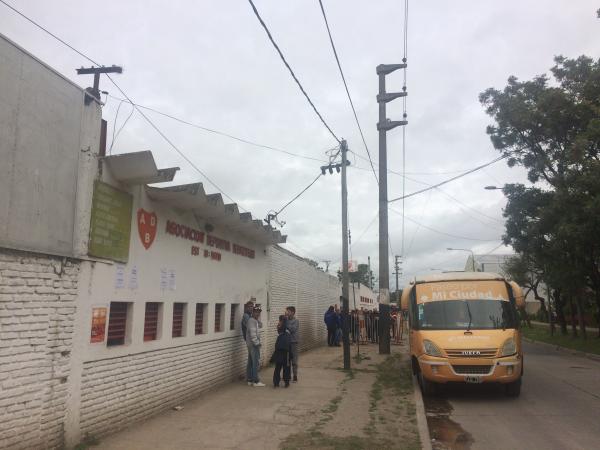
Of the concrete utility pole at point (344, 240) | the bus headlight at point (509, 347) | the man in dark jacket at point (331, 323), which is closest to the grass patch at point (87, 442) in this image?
the bus headlight at point (509, 347)

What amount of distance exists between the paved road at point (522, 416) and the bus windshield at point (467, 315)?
1380mm

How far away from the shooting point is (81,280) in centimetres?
592

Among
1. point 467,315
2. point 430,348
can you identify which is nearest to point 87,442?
point 430,348

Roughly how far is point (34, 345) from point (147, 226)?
2.66m

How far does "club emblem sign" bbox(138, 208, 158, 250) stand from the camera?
7.31 m

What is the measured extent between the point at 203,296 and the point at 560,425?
628 centimetres

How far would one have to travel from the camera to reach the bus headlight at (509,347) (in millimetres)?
9298

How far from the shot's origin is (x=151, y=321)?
7789mm

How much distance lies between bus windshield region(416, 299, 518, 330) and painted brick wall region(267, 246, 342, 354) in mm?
4792

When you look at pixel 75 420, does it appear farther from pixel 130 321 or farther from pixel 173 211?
pixel 173 211

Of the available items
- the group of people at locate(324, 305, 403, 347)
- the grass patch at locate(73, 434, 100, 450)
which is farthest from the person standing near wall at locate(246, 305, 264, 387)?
the group of people at locate(324, 305, 403, 347)

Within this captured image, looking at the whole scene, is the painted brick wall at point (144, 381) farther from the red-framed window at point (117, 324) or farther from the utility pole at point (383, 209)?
the utility pole at point (383, 209)

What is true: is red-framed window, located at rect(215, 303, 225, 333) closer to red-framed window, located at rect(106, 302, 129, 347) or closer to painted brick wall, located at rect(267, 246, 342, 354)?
painted brick wall, located at rect(267, 246, 342, 354)

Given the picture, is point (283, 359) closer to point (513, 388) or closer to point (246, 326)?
point (246, 326)
